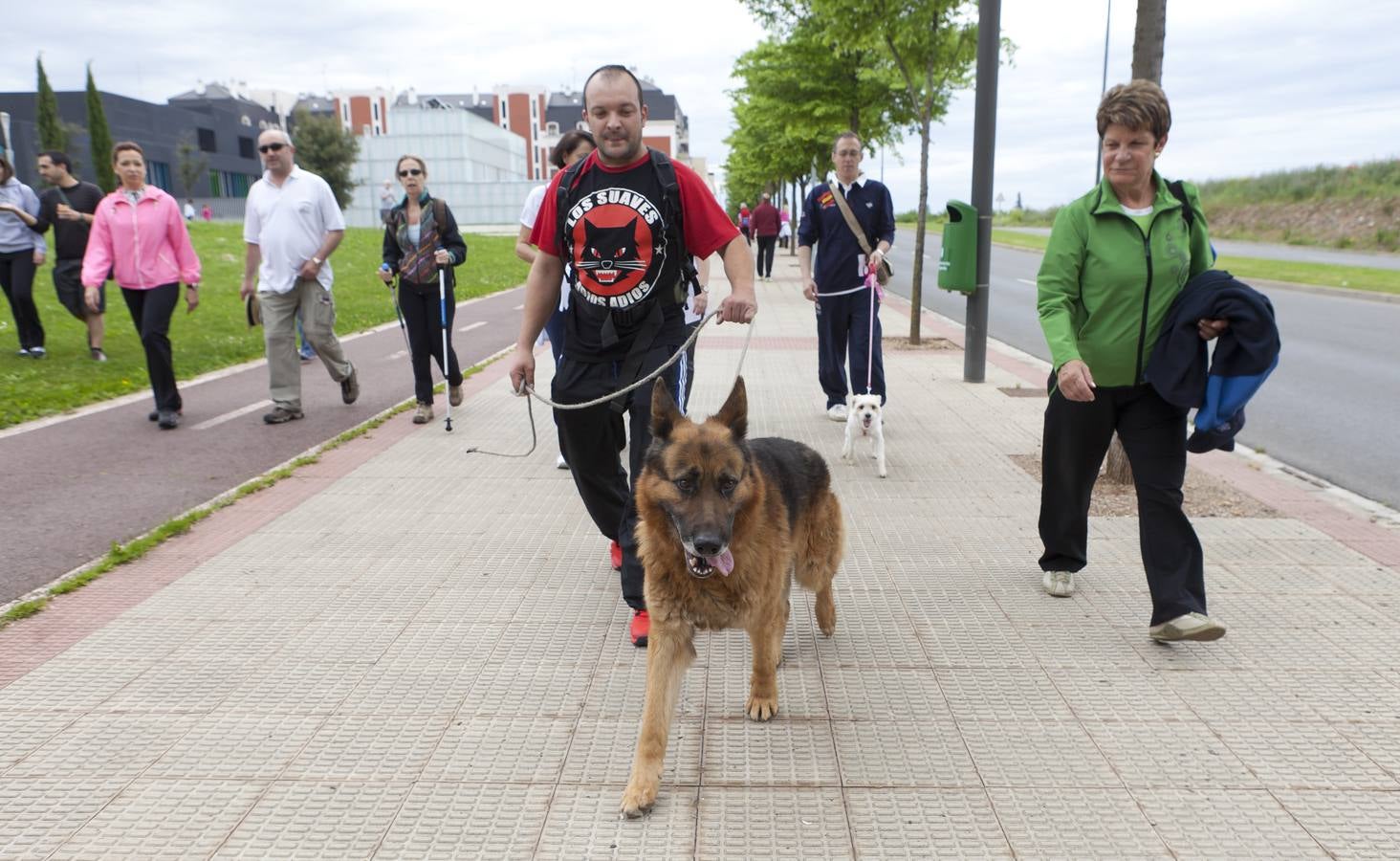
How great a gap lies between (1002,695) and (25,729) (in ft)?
11.5

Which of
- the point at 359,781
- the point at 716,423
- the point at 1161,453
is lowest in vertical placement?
the point at 359,781

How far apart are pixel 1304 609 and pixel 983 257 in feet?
21.8

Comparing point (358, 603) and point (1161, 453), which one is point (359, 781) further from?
point (1161, 453)

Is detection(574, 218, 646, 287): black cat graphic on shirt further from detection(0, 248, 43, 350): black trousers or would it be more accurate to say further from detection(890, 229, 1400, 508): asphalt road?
detection(0, 248, 43, 350): black trousers

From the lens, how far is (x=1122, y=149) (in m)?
3.94

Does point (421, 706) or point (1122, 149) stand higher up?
point (1122, 149)

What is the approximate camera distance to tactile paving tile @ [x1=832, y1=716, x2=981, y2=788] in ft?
A: 10.0

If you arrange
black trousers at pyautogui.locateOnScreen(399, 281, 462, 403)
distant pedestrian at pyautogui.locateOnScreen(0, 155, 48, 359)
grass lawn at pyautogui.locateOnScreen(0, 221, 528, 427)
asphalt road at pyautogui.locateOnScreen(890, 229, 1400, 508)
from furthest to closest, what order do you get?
distant pedestrian at pyautogui.locateOnScreen(0, 155, 48, 359) → grass lawn at pyautogui.locateOnScreen(0, 221, 528, 427) → black trousers at pyautogui.locateOnScreen(399, 281, 462, 403) → asphalt road at pyautogui.locateOnScreen(890, 229, 1400, 508)

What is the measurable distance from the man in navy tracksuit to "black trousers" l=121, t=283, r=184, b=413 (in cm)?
546

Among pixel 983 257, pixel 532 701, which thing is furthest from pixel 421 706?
pixel 983 257

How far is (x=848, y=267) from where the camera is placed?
8.41 meters

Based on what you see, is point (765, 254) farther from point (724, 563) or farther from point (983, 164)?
point (724, 563)

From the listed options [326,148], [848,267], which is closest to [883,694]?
[848,267]

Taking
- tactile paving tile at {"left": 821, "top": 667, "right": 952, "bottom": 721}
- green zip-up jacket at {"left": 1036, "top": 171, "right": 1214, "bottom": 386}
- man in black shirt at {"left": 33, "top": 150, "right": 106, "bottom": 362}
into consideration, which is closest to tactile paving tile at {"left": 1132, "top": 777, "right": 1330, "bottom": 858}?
tactile paving tile at {"left": 821, "top": 667, "right": 952, "bottom": 721}
